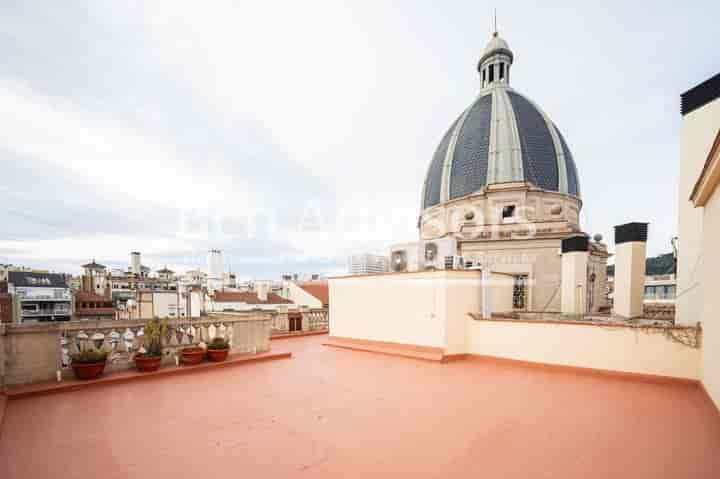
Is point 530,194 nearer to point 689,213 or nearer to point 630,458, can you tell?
point 689,213

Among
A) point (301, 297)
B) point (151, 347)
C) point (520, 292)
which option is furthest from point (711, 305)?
point (301, 297)

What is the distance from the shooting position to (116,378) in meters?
4.60

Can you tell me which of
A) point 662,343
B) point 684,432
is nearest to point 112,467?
point 684,432

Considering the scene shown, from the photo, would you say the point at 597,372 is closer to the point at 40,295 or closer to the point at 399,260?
the point at 399,260

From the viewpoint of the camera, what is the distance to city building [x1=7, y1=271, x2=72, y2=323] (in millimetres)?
35906

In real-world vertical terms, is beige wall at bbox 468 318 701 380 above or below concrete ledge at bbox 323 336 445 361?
above

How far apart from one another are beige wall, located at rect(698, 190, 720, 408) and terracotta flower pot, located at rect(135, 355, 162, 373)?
28.1 ft

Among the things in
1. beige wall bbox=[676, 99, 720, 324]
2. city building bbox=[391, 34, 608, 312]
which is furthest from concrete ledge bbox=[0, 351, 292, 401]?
city building bbox=[391, 34, 608, 312]

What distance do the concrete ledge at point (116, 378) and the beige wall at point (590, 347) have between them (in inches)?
217

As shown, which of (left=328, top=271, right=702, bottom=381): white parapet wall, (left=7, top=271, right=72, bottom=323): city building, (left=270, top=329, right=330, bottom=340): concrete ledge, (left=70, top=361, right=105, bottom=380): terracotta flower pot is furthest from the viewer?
(left=7, top=271, right=72, bottom=323): city building

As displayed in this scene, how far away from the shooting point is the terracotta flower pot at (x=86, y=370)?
14.5ft

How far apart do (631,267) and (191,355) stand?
40.7ft

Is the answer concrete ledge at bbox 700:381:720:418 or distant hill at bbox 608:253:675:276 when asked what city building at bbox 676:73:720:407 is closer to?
concrete ledge at bbox 700:381:720:418

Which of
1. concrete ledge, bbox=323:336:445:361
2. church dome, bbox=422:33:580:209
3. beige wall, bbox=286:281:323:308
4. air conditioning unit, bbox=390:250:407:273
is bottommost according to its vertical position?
beige wall, bbox=286:281:323:308
